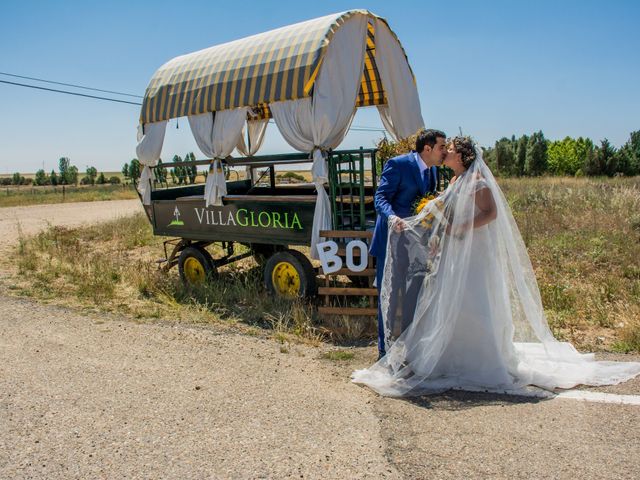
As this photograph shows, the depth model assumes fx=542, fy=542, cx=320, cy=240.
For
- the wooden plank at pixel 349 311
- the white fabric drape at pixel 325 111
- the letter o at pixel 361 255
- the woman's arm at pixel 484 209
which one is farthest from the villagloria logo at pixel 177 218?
the woman's arm at pixel 484 209

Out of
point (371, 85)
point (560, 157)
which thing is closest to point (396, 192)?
point (371, 85)

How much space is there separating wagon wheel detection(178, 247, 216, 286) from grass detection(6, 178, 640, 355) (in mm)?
215

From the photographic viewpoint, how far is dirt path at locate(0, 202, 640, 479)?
3291 millimetres

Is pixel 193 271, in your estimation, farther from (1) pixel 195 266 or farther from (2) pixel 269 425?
(2) pixel 269 425

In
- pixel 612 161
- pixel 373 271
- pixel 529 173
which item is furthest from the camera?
pixel 529 173

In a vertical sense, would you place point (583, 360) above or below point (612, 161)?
below

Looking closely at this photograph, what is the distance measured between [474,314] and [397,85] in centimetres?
477

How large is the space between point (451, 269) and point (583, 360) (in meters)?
1.46

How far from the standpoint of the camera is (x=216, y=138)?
26.1 ft

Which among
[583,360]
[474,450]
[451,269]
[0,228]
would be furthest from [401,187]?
[0,228]

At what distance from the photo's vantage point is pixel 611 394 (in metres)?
4.09

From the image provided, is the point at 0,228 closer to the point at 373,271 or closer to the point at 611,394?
the point at 373,271

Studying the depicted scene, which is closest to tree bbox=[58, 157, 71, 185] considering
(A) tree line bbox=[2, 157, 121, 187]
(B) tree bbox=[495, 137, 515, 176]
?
(A) tree line bbox=[2, 157, 121, 187]

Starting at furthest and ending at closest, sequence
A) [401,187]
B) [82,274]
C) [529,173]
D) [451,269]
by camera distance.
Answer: [529,173], [82,274], [401,187], [451,269]
